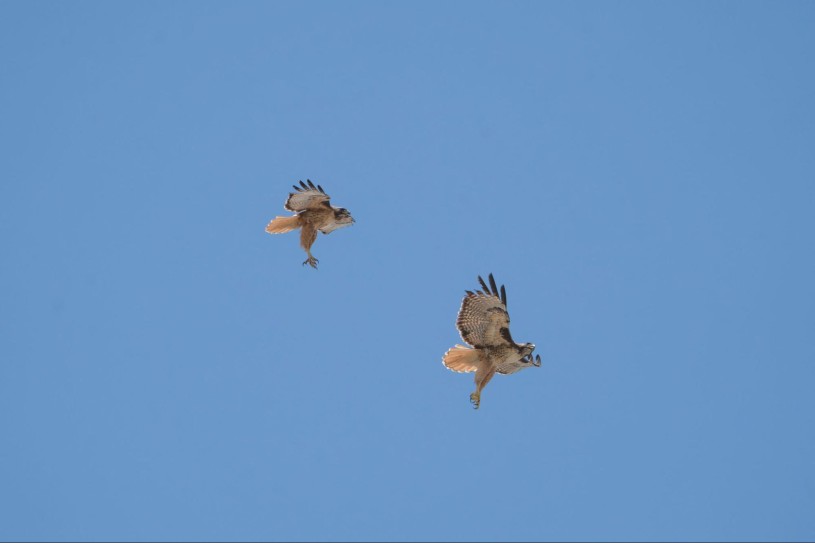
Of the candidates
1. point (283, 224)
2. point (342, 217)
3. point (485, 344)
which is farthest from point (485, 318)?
point (283, 224)

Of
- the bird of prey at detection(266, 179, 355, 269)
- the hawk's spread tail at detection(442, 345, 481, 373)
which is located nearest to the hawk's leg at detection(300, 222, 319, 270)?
the bird of prey at detection(266, 179, 355, 269)

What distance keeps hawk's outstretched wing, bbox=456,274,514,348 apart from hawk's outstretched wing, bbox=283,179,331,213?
380 cm

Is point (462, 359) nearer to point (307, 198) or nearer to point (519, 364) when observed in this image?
point (519, 364)

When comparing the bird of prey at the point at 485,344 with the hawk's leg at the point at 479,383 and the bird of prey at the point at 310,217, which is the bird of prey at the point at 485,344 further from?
the bird of prey at the point at 310,217

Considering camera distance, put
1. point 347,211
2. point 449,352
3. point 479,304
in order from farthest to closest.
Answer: point 347,211 < point 449,352 < point 479,304

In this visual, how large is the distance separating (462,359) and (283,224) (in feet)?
14.7

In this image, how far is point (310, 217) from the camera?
19.0 meters

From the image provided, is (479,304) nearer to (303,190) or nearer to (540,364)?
(540,364)

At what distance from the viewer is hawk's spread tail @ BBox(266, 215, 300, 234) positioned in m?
19.1

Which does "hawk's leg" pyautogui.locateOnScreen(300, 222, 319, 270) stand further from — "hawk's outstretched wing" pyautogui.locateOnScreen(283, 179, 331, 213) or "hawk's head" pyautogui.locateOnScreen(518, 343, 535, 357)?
"hawk's head" pyautogui.locateOnScreen(518, 343, 535, 357)

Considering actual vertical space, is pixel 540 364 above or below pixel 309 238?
below

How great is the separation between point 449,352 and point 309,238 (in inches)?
147

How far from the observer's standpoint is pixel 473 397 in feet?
55.8

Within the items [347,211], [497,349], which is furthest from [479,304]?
[347,211]
